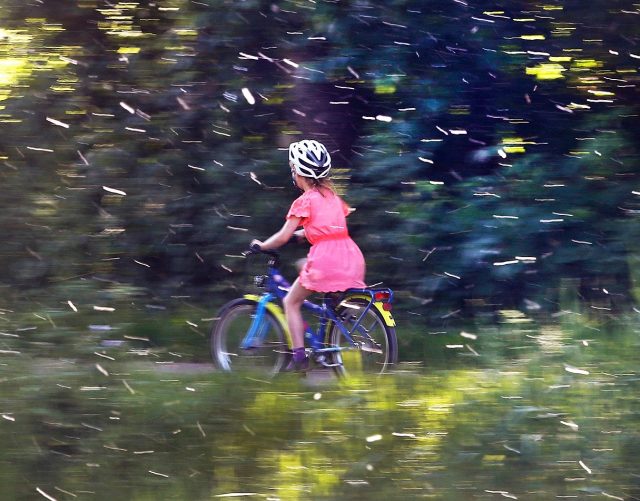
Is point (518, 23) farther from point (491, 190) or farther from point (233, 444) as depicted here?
point (233, 444)

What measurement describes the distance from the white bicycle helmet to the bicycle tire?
0.89 m

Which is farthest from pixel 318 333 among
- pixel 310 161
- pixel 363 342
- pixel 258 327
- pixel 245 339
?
pixel 310 161

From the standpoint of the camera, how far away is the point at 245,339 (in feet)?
24.3

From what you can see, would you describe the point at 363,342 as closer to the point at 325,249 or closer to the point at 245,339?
the point at 325,249

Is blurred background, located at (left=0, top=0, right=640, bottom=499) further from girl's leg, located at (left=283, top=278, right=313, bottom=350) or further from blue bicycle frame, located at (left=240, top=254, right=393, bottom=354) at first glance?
girl's leg, located at (left=283, top=278, right=313, bottom=350)

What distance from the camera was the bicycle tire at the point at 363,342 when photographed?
6.91 meters

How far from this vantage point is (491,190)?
852 centimetres

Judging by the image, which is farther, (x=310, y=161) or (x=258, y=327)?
(x=258, y=327)

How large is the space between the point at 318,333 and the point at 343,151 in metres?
2.77

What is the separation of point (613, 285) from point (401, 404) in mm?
4060

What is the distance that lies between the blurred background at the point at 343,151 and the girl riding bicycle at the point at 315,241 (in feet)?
2.53

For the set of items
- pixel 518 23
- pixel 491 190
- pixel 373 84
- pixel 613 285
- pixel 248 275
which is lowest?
pixel 248 275

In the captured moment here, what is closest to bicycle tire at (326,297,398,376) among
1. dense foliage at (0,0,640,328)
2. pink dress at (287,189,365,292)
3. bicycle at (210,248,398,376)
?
bicycle at (210,248,398,376)

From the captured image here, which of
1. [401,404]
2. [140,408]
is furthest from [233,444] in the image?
[401,404]
